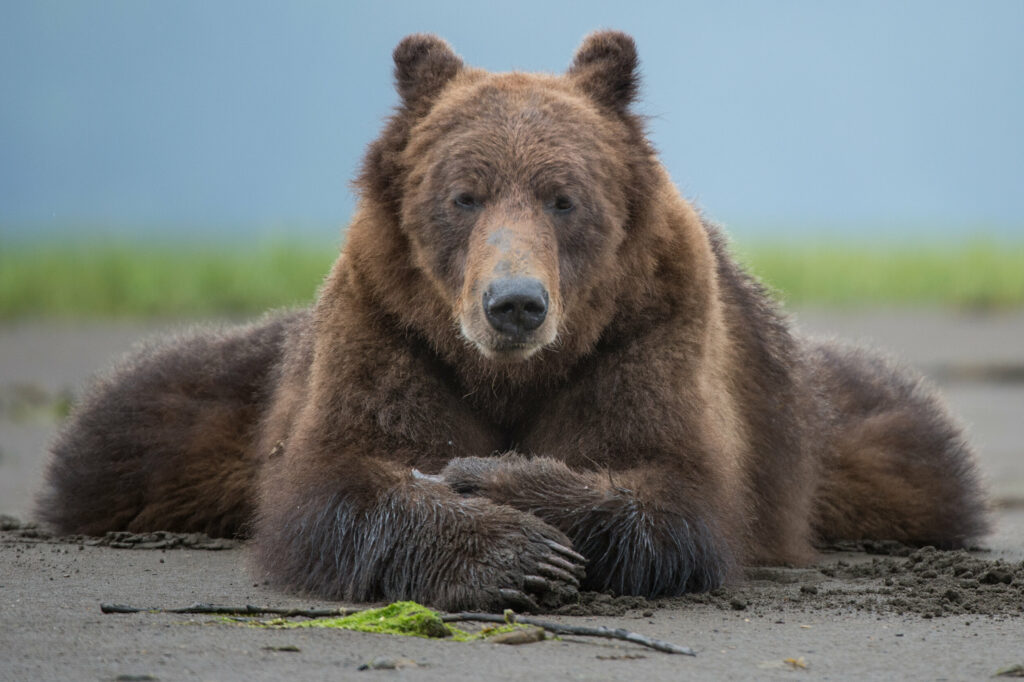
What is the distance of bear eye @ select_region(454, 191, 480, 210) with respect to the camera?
564 centimetres

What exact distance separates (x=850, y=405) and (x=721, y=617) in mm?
2822

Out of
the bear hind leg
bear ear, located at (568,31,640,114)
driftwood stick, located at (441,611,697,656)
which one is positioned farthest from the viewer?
the bear hind leg

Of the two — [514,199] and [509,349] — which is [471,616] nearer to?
[509,349]

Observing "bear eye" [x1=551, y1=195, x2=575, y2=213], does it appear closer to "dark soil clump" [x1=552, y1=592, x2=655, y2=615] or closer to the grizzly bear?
the grizzly bear

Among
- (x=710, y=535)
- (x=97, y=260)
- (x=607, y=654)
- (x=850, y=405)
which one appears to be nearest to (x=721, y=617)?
(x=710, y=535)

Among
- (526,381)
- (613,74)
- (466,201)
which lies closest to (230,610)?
(526,381)

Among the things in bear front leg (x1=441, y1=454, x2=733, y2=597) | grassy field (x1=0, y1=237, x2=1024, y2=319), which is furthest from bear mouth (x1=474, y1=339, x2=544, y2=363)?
grassy field (x1=0, y1=237, x2=1024, y2=319)

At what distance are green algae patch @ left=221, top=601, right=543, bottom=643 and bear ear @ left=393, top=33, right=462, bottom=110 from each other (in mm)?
2189

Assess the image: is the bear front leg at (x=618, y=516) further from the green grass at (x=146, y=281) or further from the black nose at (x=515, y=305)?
the green grass at (x=146, y=281)

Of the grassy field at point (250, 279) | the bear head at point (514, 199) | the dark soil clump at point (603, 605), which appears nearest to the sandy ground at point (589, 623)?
the dark soil clump at point (603, 605)

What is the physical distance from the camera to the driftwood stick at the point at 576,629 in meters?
4.45

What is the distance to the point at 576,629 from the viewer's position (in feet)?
14.9

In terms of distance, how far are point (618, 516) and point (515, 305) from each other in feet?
2.67

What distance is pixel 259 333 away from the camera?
7840mm
